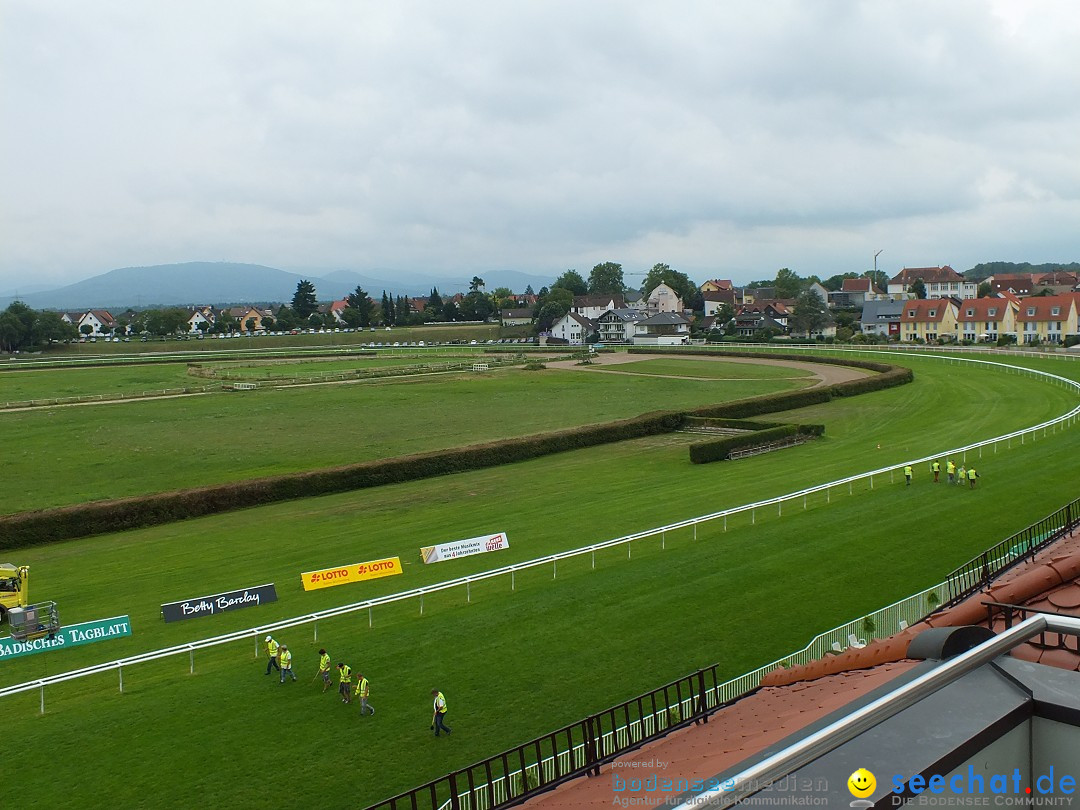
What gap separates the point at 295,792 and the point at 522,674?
16.0ft

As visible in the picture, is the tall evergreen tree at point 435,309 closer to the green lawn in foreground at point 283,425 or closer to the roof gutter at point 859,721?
the green lawn in foreground at point 283,425

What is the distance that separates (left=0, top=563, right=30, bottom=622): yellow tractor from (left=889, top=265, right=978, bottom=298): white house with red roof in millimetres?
145779

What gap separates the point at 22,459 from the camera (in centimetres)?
3859

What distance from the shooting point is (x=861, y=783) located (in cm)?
455

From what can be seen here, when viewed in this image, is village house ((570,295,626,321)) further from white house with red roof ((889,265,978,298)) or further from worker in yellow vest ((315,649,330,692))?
worker in yellow vest ((315,649,330,692))

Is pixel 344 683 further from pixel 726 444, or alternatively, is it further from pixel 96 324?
pixel 96 324

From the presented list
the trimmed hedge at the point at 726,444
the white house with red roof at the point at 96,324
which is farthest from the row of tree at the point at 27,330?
the trimmed hedge at the point at 726,444

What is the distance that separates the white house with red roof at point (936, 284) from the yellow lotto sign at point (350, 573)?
13951cm

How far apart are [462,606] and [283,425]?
32.6 m

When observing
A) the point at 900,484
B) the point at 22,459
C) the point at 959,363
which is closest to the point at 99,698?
the point at 900,484

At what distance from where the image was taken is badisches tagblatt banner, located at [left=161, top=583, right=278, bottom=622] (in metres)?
18.8

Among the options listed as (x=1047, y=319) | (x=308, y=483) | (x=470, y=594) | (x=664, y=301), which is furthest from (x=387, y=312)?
(x=470, y=594)

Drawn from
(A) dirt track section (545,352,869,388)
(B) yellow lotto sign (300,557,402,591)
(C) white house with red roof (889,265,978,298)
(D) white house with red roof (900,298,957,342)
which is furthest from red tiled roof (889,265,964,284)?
(B) yellow lotto sign (300,557,402,591)

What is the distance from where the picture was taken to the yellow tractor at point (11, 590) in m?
19.5
